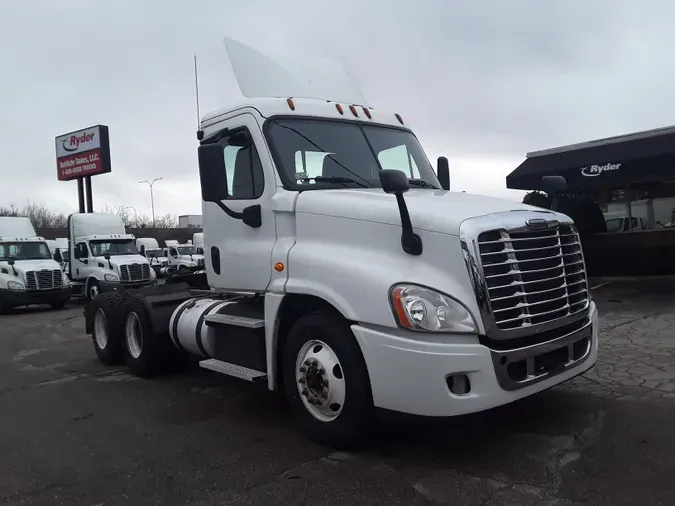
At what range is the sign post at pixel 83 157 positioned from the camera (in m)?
34.5

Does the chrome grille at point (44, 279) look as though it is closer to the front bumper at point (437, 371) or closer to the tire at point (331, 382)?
the tire at point (331, 382)

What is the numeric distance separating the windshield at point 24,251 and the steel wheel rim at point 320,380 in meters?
17.7

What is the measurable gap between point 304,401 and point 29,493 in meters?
2.00

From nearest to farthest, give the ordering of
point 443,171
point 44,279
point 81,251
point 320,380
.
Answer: point 320,380, point 443,171, point 44,279, point 81,251

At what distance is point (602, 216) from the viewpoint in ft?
49.1

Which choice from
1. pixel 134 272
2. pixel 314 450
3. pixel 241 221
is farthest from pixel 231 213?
pixel 134 272

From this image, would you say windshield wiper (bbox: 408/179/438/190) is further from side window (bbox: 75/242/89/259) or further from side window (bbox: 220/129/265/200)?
side window (bbox: 75/242/89/259)

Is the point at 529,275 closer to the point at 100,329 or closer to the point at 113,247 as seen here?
the point at 100,329

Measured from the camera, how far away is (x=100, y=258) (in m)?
19.8

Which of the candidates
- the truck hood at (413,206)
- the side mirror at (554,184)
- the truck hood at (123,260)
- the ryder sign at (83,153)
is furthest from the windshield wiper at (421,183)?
the ryder sign at (83,153)

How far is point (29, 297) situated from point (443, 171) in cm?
1605

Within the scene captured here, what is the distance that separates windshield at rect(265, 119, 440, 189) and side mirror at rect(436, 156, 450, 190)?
38 centimetres

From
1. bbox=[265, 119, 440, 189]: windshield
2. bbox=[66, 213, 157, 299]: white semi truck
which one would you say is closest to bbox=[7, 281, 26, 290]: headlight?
bbox=[66, 213, 157, 299]: white semi truck

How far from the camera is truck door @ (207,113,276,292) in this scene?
5.11m
